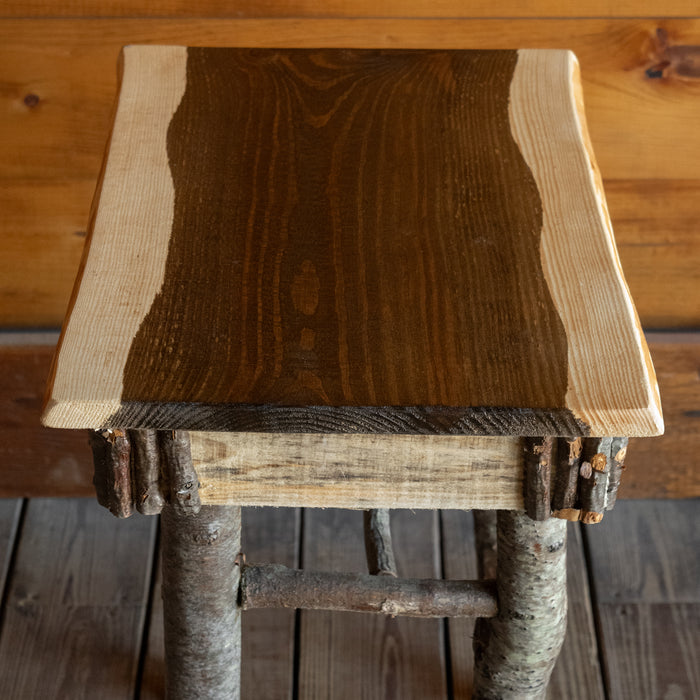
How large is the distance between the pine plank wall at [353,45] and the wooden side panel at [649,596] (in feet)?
0.51

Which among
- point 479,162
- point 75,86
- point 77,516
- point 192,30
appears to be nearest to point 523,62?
point 479,162

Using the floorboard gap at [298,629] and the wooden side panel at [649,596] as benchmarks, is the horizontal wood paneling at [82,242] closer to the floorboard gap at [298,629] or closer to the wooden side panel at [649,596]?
the wooden side panel at [649,596]

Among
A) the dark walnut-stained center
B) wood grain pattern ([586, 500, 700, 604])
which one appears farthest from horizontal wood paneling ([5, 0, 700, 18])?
wood grain pattern ([586, 500, 700, 604])

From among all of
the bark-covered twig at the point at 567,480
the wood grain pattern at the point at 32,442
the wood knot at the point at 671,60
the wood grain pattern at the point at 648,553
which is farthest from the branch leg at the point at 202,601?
the wood knot at the point at 671,60

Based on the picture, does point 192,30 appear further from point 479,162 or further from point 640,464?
point 640,464

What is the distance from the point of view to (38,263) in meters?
1.14

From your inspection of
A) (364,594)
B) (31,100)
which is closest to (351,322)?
(364,594)

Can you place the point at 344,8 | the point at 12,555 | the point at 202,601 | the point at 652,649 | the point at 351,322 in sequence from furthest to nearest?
the point at 12,555
the point at 652,649
the point at 344,8
the point at 202,601
the point at 351,322

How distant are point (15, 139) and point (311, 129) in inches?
18.3

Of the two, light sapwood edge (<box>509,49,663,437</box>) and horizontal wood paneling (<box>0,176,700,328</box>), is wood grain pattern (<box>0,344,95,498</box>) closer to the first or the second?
horizontal wood paneling (<box>0,176,700,328</box>)

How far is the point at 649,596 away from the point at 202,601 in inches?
24.2

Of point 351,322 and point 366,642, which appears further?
point 366,642

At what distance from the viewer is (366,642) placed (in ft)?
3.65

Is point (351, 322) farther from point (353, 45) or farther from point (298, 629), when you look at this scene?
point (298, 629)
